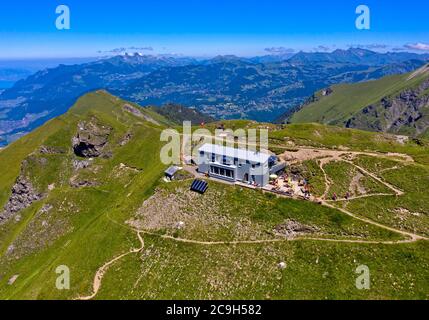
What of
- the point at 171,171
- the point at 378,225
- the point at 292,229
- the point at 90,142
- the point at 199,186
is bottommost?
the point at 292,229

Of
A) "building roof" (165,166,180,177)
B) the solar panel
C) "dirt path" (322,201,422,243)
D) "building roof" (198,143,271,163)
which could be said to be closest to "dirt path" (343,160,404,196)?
"dirt path" (322,201,422,243)

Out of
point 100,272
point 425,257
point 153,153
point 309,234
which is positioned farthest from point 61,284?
point 425,257

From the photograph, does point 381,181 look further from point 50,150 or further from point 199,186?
point 50,150

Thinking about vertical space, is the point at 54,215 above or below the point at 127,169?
below

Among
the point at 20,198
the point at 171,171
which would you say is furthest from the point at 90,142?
the point at 171,171
